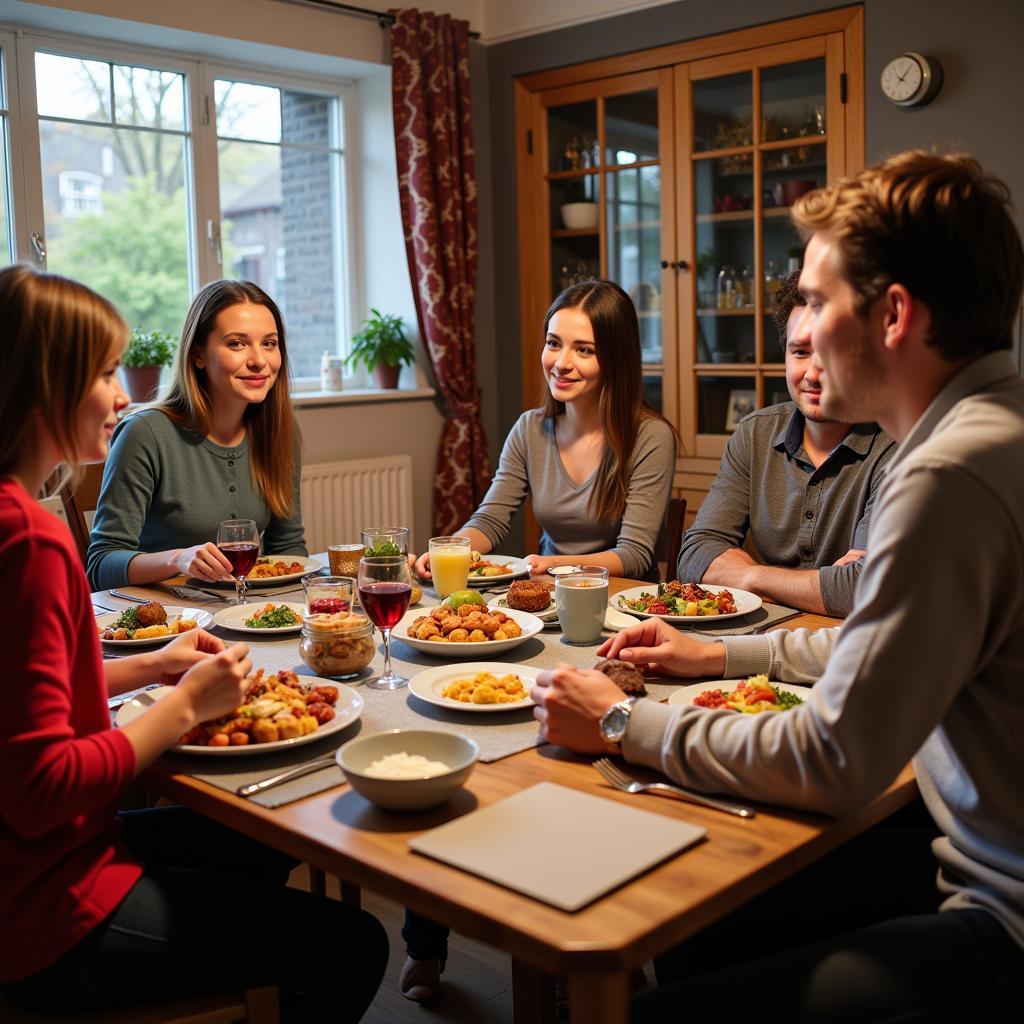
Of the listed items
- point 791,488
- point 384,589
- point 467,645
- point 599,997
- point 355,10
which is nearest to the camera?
point 599,997

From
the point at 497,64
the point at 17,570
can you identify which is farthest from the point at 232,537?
the point at 497,64

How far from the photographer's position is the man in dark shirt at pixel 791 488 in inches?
89.3

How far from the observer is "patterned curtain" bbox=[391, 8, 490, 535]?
448 centimetres

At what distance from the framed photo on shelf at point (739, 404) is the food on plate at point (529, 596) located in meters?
2.47

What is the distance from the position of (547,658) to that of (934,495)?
74 centimetres

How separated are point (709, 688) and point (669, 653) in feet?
0.32

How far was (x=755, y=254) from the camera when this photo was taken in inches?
164

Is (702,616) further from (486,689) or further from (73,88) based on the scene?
(73,88)

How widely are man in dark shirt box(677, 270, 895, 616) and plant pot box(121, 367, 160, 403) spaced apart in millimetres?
2195

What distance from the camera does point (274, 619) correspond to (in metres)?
1.88

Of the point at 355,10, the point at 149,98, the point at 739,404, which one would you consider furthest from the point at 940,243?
the point at 355,10

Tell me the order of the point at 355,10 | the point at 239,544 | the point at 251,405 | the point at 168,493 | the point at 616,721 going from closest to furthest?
the point at 616,721 → the point at 239,544 → the point at 168,493 → the point at 251,405 → the point at 355,10

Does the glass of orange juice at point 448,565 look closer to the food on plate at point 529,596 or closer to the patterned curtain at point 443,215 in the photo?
the food on plate at point 529,596

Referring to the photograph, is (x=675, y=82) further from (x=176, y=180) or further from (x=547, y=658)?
(x=547, y=658)
